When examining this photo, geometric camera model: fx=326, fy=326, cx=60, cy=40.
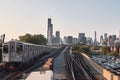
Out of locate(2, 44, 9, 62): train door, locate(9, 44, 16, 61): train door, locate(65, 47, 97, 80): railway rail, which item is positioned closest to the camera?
locate(65, 47, 97, 80): railway rail

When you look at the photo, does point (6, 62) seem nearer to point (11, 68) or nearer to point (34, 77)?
point (11, 68)

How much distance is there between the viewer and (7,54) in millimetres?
37875

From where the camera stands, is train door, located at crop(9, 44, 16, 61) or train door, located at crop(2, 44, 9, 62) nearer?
train door, located at crop(9, 44, 16, 61)

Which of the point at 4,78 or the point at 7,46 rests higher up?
the point at 7,46

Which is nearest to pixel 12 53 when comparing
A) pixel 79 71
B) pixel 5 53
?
pixel 5 53

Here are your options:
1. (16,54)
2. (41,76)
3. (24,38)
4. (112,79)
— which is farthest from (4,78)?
(24,38)

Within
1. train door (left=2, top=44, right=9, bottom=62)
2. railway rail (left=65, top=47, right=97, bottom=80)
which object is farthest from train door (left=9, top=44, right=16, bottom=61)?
railway rail (left=65, top=47, right=97, bottom=80)

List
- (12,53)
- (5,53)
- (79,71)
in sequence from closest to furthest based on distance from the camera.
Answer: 1. (12,53)
2. (5,53)
3. (79,71)

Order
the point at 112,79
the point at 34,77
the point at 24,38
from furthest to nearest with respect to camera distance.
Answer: the point at 24,38
the point at 112,79
the point at 34,77

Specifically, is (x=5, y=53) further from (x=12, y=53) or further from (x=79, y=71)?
(x=79, y=71)

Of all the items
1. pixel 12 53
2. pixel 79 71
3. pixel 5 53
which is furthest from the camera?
pixel 79 71

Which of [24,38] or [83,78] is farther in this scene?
[24,38]

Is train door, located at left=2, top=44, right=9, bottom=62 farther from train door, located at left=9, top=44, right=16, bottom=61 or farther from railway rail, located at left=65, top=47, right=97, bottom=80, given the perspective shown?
railway rail, located at left=65, top=47, right=97, bottom=80

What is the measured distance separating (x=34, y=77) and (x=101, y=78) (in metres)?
20.8
